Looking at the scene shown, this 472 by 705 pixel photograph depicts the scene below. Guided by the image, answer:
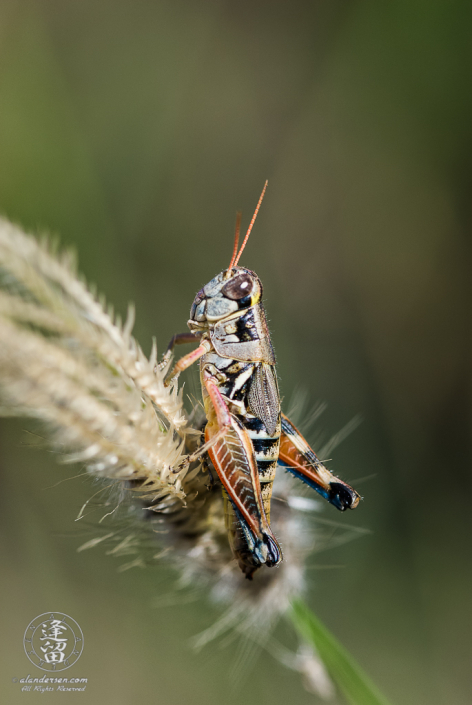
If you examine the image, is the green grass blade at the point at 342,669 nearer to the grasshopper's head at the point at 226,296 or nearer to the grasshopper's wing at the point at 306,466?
the grasshopper's wing at the point at 306,466

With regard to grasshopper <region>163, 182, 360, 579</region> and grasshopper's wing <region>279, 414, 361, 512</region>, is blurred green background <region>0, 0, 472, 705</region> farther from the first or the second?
grasshopper's wing <region>279, 414, 361, 512</region>

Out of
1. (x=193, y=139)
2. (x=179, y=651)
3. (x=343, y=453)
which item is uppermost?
(x=193, y=139)

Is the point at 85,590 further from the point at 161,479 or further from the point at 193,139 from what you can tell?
the point at 193,139

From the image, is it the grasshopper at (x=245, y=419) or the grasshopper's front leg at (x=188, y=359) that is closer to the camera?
the grasshopper at (x=245, y=419)

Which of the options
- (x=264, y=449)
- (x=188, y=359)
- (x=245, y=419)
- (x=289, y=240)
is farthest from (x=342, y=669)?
(x=289, y=240)

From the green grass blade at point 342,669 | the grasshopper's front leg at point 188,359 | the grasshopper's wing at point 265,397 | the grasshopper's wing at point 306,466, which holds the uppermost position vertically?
the grasshopper's front leg at point 188,359

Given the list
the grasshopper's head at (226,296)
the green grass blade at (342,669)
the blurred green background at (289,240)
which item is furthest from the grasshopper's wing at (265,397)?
the blurred green background at (289,240)

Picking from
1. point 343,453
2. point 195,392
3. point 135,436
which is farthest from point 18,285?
point 343,453

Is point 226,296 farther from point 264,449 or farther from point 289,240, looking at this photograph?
point 289,240

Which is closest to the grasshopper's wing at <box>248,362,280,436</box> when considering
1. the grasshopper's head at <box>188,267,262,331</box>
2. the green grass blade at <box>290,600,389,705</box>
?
the grasshopper's head at <box>188,267,262,331</box>
